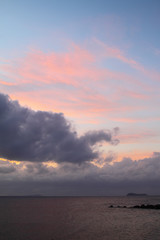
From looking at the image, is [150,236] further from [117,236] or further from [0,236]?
[0,236]

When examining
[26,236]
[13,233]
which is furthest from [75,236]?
[13,233]

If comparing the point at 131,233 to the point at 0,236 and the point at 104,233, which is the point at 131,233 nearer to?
the point at 104,233

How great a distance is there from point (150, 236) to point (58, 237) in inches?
718

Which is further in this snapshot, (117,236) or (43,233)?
(43,233)

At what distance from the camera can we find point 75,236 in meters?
45.6

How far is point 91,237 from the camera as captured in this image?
4441 centimetres

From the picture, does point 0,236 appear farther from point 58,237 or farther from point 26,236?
point 58,237

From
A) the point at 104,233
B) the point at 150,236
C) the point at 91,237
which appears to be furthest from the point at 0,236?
the point at 150,236

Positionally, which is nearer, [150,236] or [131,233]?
[150,236]

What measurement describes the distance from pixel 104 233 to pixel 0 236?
71.1 ft

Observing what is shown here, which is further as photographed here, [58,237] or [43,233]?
[43,233]

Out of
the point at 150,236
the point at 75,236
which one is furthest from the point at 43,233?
the point at 150,236

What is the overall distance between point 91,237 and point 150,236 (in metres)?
11.7

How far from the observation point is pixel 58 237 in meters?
44.8
